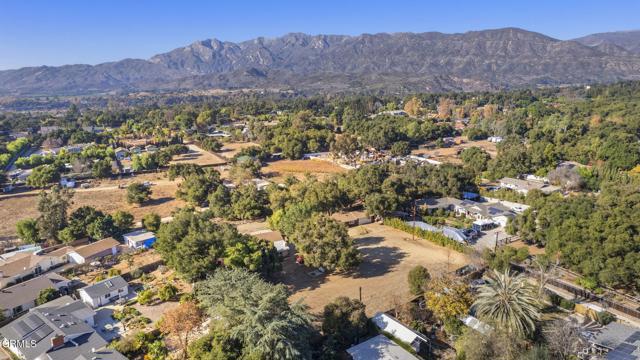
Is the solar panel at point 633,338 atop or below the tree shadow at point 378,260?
atop

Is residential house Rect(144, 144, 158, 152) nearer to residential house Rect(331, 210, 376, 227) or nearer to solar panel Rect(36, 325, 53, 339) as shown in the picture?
residential house Rect(331, 210, 376, 227)

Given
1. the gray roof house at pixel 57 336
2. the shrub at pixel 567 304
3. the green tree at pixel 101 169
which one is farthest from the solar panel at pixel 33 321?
the green tree at pixel 101 169

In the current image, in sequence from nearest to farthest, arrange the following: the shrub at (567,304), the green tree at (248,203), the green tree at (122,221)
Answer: the shrub at (567,304)
the green tree at (122,221)
the green tree at (248,203)

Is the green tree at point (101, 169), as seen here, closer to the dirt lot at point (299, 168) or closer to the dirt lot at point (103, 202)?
the dirt lot at point (103, 202)

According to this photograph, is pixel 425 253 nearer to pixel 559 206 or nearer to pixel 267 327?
pixel 559 206

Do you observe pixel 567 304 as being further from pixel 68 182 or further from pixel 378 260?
pixel 68 182

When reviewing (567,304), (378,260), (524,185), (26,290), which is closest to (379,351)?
(567,304)
